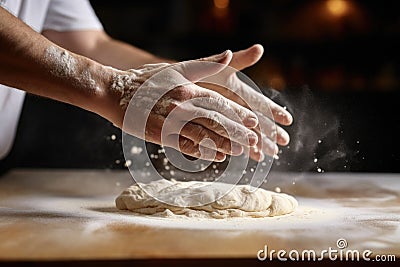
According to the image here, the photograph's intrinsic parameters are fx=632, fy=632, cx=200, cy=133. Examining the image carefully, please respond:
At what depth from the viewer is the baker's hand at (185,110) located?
1285 mm

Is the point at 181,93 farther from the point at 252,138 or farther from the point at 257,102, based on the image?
the point at 257,102

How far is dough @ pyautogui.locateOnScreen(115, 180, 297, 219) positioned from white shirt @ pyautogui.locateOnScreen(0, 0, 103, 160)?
637 mm

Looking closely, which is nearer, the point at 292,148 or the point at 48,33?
the point at 292,148

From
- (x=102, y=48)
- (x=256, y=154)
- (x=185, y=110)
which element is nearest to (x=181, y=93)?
(x=185, y=110)

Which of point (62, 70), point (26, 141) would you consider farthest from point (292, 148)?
point (26, 141)

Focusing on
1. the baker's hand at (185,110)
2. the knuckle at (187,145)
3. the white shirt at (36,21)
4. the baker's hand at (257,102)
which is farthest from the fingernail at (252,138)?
the white shirt at (36,21)

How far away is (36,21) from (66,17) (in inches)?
4.1

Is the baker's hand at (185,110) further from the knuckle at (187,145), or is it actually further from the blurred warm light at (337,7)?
the blurred warm light at (337,7)

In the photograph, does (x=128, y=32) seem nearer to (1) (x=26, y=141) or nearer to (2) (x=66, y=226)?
(1) (x=26, y=141)

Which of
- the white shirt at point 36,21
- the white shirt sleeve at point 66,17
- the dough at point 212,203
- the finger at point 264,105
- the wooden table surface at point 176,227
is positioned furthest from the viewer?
the white shirt sleeve at point 66,17

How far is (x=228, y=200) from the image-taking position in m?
1.41

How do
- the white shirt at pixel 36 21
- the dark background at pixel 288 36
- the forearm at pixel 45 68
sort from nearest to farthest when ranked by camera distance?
the forearm at pixel 45 68 → the white shirt at pixel 36 21 → the dark background at pixel 288 36

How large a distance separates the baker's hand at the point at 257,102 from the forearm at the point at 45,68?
1.33 ft

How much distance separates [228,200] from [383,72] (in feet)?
5.73
